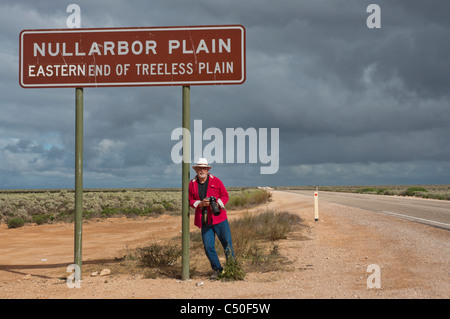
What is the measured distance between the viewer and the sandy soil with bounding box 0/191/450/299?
6254mm

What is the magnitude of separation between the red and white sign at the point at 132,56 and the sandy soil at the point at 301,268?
343 centimetres

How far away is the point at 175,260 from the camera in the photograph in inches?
350

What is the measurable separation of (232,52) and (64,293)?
477 cm

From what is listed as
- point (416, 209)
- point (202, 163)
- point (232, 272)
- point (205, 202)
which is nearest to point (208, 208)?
point (205, 202)

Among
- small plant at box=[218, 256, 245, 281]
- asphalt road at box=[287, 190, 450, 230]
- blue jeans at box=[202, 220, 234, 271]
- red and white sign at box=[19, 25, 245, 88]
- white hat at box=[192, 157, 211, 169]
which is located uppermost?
red and white sign at box=[19, 25, 245, 88]

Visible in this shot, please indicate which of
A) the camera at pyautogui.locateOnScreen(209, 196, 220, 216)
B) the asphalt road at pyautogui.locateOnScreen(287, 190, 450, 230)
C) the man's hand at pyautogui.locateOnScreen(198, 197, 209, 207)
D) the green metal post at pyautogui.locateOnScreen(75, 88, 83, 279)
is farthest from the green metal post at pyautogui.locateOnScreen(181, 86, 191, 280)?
the asphalt road at pyautogui.locateOnScreen(287, 190, 450, 230)

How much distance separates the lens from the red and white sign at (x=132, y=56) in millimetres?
7215

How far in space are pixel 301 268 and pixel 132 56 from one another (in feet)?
16.7

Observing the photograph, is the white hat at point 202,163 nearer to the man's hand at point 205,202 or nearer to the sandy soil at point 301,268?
the man's hand at point 205,202

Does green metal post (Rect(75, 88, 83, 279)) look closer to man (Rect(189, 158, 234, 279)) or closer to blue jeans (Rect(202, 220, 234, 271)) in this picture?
man (Rect(189, 158, 234, 279))

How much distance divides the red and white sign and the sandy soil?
135 inches

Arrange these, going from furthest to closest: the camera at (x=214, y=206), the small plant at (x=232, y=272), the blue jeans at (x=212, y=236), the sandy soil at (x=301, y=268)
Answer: the blue jeans at (x=212, y=236) → the small plant at (x=232, y=272) → the camera at (x=214, y=206) → the sandy soil at (x=301, y=268)

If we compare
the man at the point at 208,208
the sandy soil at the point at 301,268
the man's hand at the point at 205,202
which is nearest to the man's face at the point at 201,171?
the man at the point at 208,208
